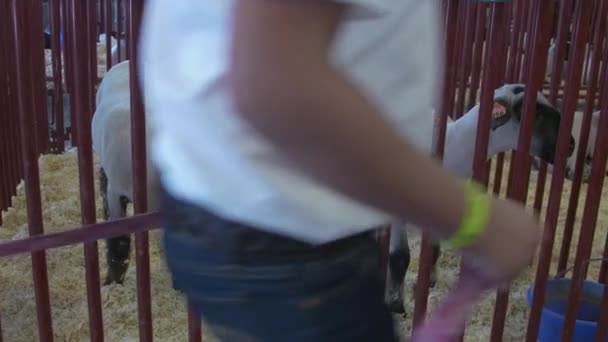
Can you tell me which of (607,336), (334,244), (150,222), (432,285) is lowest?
(432,285)

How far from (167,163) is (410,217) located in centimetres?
21

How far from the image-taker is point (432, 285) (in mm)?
2520

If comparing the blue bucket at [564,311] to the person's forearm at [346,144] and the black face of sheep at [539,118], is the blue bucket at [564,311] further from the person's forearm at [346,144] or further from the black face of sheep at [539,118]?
the person's forearm at [346,144]

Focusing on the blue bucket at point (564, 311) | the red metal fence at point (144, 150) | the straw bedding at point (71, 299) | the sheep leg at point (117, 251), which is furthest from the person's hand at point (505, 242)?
the sheep leg at point (117, 251)

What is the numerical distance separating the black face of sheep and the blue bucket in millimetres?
459

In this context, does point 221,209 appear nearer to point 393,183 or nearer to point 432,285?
point 393,183

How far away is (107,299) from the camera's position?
235 centimetres

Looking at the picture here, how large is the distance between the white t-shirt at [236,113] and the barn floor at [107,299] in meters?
1.35

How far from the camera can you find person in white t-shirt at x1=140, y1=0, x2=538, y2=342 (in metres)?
0.49

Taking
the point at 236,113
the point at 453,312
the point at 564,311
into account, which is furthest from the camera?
the point at 564,311

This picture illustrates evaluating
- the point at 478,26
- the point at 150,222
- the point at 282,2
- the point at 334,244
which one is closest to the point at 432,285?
the point at 478,26

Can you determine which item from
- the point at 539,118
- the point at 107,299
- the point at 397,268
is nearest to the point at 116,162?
the point at 107,299

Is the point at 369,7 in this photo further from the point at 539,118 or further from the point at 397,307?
the point at 539,118

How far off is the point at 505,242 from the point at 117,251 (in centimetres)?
200
